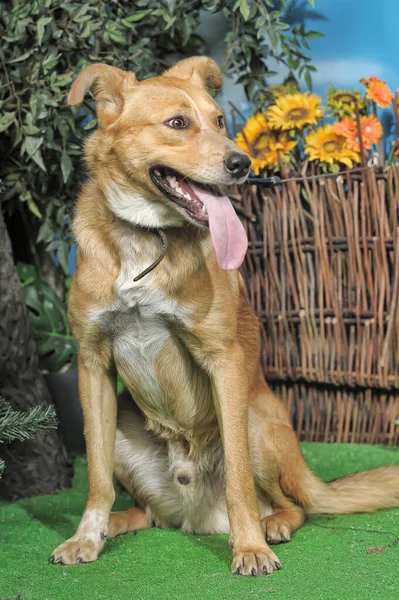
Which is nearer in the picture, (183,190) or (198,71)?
(183,190)

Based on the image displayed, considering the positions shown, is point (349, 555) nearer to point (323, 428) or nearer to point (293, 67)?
point (323, 428)

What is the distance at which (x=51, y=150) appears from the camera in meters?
4.32

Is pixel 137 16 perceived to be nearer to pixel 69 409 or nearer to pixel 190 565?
pixel 69 409

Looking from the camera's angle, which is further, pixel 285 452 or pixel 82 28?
pixel 82 28

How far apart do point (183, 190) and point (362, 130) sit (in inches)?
67.0

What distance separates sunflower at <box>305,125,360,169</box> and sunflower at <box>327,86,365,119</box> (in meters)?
0.15

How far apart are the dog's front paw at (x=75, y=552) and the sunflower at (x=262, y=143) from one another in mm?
2245

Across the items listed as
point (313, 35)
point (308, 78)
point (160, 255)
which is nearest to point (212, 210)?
point (160, 255)

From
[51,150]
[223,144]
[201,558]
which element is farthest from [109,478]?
[51,150]

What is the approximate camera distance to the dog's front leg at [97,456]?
286 centimetres

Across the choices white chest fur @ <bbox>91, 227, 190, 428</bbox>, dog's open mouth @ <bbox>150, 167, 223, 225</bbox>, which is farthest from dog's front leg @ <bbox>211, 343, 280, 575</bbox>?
dog's open mouth @ <bbox>150, 167, 223, 225</bbox>

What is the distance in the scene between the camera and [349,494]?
322 cm

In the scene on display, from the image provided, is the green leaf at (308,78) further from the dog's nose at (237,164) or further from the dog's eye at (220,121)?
the dog's nose at (237,164)

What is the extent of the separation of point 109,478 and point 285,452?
664 millimetres
